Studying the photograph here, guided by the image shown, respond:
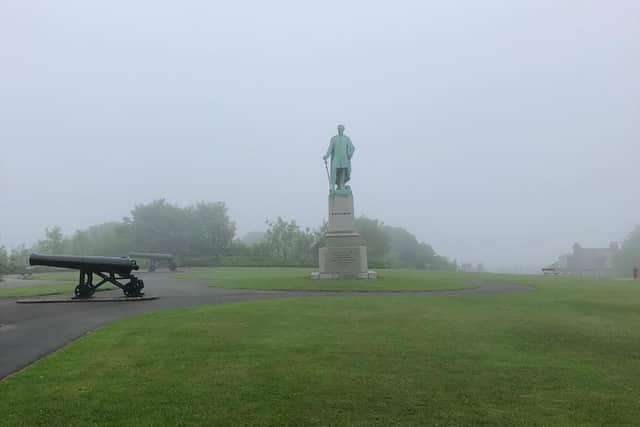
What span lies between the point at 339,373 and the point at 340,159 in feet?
72.0

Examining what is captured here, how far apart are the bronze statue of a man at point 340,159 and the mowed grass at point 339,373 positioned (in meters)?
16.8

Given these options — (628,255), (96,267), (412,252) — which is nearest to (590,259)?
(628,255)

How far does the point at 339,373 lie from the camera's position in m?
6.57

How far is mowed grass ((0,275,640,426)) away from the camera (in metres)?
5.09

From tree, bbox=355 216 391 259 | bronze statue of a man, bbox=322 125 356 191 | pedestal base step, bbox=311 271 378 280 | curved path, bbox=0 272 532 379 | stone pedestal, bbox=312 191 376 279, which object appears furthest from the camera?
tree, bbox=355 216 391 259

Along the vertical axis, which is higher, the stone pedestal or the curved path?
the stone pedestal

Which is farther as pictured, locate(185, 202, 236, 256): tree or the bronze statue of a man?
locate(185, 202, 236, 256): tree

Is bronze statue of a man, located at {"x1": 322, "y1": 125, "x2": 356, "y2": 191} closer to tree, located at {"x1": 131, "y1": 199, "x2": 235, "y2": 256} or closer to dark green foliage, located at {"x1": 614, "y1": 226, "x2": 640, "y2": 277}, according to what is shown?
tree, located at {"x1": 131, "y1": 199, "x2": 235, "y2": 256}

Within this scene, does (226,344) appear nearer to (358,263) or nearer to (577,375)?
(577,375)

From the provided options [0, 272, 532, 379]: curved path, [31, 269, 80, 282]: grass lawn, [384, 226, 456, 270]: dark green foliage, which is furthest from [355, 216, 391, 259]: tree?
→ [0, 272, 532, 379]: curved path

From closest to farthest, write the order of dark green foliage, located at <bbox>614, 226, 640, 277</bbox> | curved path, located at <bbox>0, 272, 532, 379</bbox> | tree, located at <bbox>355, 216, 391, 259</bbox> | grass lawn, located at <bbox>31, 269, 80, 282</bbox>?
curved path, located at <bbox>0, 272, 532, 379</bbox>, grass lawn, located at <bbox>31, 269, 80, 282</bbox>, tree, located at <bbox>355, 216, 391, 259</bbox>, dark green foliage, located at <bbox>614, 226, 640, 277</bbox>

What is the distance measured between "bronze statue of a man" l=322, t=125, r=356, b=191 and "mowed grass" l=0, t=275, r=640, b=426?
16.8 meters

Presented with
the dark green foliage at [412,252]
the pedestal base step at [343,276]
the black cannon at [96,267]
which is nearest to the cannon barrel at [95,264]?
the black cannon at [96,267]

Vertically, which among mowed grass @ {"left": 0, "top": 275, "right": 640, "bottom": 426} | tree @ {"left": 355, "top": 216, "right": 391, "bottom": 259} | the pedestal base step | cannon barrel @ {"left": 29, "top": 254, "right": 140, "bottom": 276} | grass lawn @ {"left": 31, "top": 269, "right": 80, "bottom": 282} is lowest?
mowed grass @ {"left": 0, "top": 275, "right": 640, "bottom": 426}
